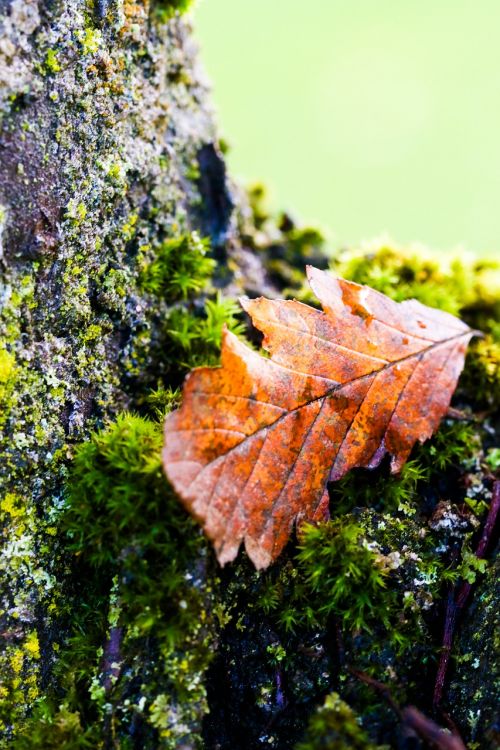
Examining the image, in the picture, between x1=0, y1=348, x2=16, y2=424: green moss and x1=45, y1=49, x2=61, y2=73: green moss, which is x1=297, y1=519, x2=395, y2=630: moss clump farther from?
x1=45, y1=49, x2=61, y2=73: green moss

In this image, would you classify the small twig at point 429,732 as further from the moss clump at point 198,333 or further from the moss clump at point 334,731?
the moss clump at point 198,333

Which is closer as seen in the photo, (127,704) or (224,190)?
(127,704)

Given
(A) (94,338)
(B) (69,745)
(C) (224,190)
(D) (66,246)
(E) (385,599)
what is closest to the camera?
(B) (69,745)

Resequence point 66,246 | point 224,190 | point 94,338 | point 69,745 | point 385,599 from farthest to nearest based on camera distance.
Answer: point 224,190
point 94,338
point 66,246
point 385,599
point 69,745

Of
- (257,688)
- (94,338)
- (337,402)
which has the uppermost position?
(94,338)

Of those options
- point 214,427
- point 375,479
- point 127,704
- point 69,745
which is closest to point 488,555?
point 375,479

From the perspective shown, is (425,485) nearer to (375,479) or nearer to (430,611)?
(375,479)

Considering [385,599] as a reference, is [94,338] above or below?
above

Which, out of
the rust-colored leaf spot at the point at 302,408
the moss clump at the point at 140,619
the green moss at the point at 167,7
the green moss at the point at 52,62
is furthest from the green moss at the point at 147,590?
the green moss at the point at 167,7
